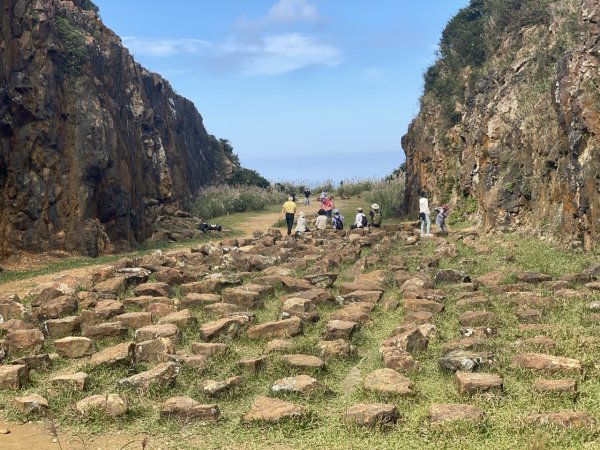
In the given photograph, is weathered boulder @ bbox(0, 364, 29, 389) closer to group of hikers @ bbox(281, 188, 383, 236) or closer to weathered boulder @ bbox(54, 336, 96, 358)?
weathered boulder @ bbox(54, 336, 96, 358)

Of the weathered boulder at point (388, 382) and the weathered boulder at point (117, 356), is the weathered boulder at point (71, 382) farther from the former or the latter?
the weathered boulder at point (388, 382)

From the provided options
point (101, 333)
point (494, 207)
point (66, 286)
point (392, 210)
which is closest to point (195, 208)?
point (392, 210)

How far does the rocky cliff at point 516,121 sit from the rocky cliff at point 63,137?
12338 millimetres

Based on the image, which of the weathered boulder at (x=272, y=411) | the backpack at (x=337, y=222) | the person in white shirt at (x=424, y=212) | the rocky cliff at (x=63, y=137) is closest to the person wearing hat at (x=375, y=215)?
the backpack at (x=337, y=222)

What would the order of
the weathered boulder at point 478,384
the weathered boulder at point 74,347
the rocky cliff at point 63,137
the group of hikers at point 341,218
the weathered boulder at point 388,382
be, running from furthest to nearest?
the group of hikers at point 341,218
the rocky cliff at point 63,137
the weathered boulder at point 74,347
the weathered boulder at point 388,382
the weathered boulder at point 478,384

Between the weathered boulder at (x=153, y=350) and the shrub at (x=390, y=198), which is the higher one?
the shrub at (x=390, y=198)

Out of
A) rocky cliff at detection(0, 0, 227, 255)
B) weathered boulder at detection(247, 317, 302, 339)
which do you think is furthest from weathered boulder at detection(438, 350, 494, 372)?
rocky cliff at detection(0, 0, 227, 255)

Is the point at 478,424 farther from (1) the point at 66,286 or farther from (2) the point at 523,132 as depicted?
(2) the point at 523,132

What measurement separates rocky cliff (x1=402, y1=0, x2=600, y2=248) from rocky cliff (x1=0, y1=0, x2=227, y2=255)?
486 inches

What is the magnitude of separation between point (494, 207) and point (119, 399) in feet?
48.4

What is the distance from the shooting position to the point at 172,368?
21.4 feet

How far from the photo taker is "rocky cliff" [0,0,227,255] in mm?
17797

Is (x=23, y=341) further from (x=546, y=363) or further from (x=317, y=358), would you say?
(x=546, y=363)

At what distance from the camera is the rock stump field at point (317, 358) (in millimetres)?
5219
